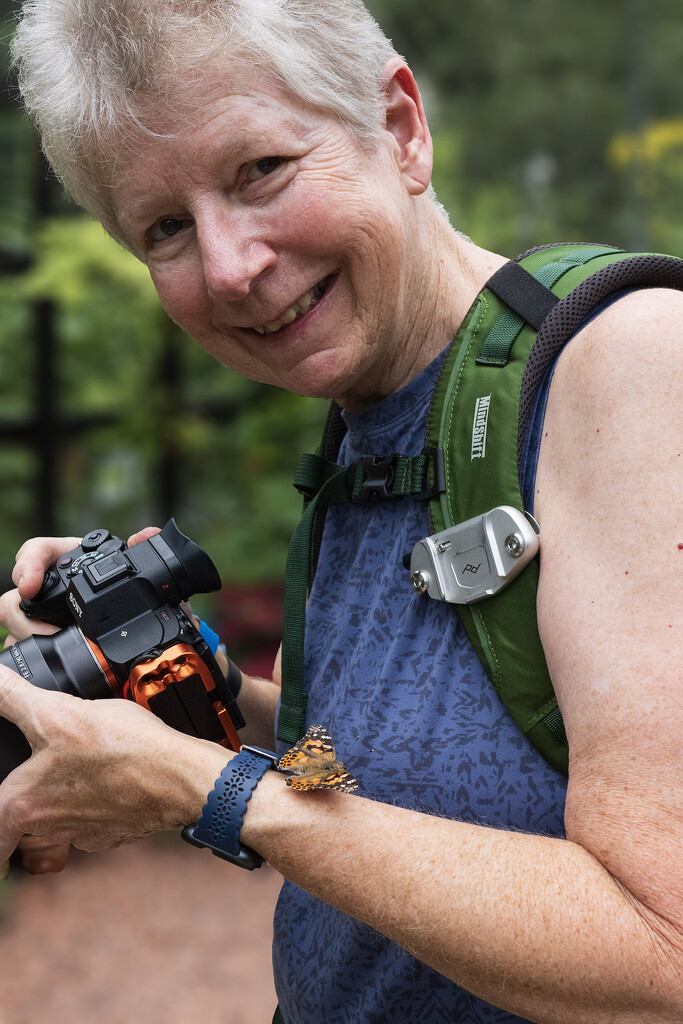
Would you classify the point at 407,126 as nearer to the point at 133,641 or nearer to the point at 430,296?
the point at 430,296

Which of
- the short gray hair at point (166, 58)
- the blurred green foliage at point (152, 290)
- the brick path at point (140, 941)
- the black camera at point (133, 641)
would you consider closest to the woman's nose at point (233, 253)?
the short gray hair at point (166, 58)

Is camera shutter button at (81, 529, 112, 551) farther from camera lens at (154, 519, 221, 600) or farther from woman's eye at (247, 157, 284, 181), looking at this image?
woman's eye at (247, 157, 284, 181)

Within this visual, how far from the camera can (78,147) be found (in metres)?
1.55

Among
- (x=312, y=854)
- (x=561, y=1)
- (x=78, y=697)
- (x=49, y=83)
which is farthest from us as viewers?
(x=561, y=1)

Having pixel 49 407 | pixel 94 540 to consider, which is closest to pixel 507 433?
pixel 94 540

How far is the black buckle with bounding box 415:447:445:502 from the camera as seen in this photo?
1.39 m

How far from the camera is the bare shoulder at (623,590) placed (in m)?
1.06

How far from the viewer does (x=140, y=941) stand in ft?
14.5

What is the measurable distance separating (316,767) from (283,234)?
0.74 m

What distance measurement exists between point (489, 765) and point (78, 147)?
1064 mm

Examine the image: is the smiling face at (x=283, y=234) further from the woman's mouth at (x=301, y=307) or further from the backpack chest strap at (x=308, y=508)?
the backpack chest strap at (x=308, y=508)

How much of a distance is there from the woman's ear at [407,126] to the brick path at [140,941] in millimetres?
3458

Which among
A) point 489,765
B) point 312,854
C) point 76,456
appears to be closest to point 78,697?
point 312,854

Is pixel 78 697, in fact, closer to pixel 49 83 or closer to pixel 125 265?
pixel 49 83
